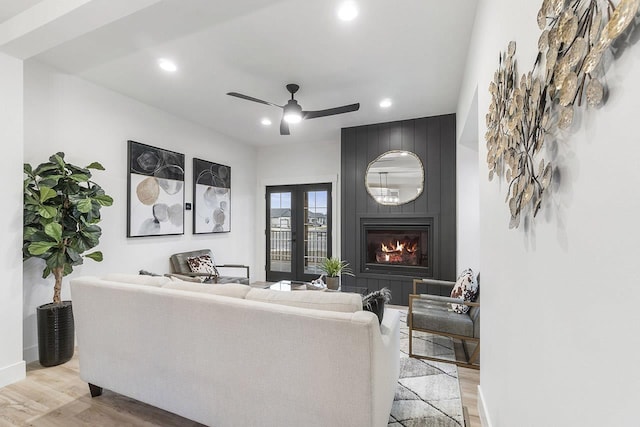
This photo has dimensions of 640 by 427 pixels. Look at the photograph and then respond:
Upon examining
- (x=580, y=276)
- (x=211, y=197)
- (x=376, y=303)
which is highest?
(x=211, y=197)

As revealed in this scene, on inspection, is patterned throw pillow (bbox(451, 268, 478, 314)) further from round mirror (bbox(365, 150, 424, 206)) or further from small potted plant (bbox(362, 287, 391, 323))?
round mirror (bbox(365, 150, 424, 206))

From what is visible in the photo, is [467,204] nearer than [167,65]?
No

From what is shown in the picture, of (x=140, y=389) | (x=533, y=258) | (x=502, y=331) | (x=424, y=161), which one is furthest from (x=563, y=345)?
(x=424, y=161)

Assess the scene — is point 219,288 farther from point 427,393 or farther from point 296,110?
point 296,110

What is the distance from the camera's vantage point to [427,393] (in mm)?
2305

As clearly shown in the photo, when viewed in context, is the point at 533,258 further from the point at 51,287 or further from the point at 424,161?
the point at 51,287

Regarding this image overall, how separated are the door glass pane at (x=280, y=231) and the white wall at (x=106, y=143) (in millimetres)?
1244

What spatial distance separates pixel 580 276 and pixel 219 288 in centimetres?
177

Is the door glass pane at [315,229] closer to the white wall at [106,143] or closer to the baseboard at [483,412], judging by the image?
the white wall at [106,143]

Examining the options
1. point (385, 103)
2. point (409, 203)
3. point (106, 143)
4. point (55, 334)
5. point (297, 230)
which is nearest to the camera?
point (55, 334)

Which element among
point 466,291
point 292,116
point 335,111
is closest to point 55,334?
point 292,116

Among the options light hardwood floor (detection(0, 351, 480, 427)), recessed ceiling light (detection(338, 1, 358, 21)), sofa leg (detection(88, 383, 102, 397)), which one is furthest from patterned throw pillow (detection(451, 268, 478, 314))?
sofa leg (detection(88, 383, 102, 397))

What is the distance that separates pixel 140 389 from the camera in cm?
199

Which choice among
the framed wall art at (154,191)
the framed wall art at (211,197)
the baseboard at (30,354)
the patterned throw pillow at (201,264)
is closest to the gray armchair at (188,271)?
the patterned throw pillow at (201,264)
